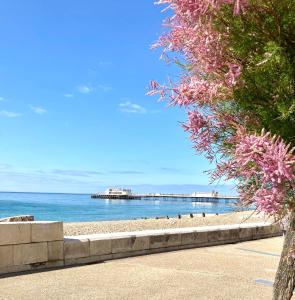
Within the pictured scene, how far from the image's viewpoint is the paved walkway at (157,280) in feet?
23.6

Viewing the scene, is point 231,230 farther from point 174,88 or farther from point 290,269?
point 174,88

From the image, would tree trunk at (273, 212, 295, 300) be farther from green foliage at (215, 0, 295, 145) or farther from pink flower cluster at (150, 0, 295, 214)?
green foliage at (215, 0, 295, 145)

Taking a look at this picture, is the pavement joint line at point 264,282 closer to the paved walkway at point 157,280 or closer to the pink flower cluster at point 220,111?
the paved walkway at point 157,280

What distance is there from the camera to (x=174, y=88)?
357 centimetres

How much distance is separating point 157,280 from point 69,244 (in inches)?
84.7

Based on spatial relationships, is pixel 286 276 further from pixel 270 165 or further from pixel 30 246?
pixel 30 246

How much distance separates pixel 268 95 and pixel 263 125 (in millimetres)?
229

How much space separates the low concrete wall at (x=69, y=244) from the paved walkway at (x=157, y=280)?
325 millimetres

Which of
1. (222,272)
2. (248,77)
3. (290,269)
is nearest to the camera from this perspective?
(248,77)

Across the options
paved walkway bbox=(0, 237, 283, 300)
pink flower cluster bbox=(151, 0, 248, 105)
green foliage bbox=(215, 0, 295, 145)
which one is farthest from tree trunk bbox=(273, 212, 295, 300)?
paved walkway bbox=(0, 237, 283, 300)

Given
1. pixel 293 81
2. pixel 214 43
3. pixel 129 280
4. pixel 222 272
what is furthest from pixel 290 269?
pixel 222 272

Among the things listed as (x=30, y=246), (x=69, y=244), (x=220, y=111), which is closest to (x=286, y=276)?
(x=220, y=111)

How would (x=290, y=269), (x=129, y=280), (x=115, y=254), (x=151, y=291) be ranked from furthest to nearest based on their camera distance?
(x=115, y=254)
(x=129, y=280)
(x=151, y=291)
(x=290, y=269)

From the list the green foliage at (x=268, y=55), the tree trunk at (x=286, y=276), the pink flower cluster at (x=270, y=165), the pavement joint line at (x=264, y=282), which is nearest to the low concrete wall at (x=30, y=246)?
the pavement joint line at (x=264, y=282)
